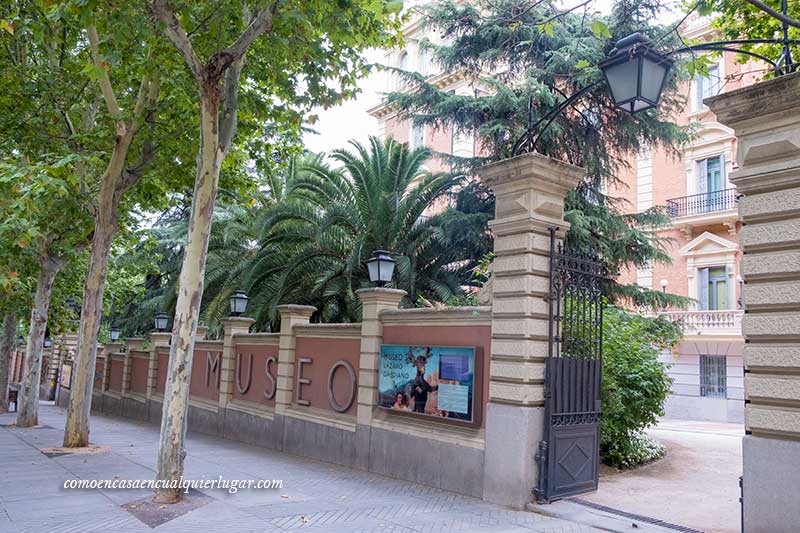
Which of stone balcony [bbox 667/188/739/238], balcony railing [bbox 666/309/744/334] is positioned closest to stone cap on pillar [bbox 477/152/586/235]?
balcony railing [bbox 666/309/744/334]

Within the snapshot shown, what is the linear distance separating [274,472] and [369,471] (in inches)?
60.3

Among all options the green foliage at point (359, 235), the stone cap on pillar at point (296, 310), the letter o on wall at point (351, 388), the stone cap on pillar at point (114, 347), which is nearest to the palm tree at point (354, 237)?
the green foliage at point (359, 235)

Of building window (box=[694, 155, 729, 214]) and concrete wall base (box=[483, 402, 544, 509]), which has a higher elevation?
building window (box=[694, 155, 729, 214])

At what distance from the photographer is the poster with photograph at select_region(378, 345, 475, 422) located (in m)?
9.11

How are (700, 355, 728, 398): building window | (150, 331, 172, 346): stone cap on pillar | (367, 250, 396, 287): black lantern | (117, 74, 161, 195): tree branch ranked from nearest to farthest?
(367, 250, 396, 287): black lantern
(117, 74, 161, 195): tree branch
(150, 331, 172, 346): stone cap on pillar
(700, 355, 728, 398): building window

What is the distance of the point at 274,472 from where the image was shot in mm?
10734

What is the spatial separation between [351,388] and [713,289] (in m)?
18.3

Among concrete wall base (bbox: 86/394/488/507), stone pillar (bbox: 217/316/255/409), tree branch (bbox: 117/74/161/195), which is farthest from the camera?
stone pillar (bbox: 217/316/255/409)

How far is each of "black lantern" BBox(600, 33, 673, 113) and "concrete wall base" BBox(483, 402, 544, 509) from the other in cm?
382

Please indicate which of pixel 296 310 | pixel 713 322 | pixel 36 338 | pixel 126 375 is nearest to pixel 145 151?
pixel 296 310

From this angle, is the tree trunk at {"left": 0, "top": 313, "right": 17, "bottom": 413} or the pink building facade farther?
the tree trunk at {"left": 0, "top": 313, "right": 17, "bottom": 413}

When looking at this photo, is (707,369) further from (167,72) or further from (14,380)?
(14,380)

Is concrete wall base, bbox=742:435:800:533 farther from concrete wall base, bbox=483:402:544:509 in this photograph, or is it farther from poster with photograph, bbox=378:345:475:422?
poster with photograph, bbox=378:345:475:422

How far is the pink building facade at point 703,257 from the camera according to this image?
23219 millimetres
